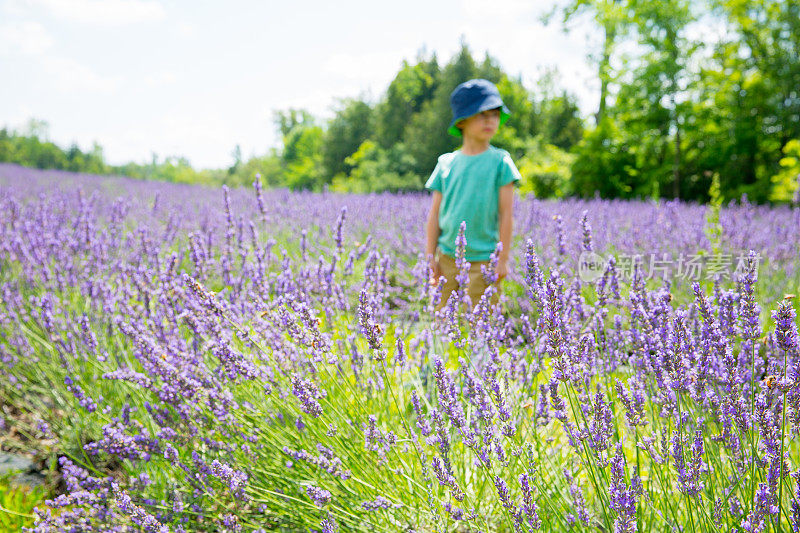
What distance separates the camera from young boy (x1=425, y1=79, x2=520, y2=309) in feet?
9.43

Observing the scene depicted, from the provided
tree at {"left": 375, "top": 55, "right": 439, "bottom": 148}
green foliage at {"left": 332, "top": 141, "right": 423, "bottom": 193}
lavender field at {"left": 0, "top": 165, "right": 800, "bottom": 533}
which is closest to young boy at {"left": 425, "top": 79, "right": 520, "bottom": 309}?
lavender field at {"left": 0, "top": 165, "right": 800, "bottom": 533}

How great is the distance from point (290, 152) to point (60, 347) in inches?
1341

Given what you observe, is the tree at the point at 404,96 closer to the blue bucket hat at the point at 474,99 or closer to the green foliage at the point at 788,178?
the green foliage at the point at 788,178

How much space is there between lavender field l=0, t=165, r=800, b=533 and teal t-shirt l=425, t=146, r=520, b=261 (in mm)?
629

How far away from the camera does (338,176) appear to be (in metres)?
21.7

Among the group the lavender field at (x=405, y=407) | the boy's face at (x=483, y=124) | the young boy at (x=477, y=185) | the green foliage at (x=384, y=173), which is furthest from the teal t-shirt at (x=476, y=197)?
the green foliage at (x=384, y=173)

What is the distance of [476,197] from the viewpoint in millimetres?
2945

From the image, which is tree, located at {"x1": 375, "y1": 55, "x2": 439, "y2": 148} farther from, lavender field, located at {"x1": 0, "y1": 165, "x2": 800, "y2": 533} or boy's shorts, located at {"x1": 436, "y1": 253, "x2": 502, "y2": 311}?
lavender field, located at {"x1": 0, "y1": 165, "x2": 800, "y2": 533}

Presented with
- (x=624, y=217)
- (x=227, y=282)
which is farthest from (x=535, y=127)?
(x=227, y=282)

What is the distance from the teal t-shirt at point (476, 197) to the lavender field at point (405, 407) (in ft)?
2.06

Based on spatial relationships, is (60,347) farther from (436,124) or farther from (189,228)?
(436,124)

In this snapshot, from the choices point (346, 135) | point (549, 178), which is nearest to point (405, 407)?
point (549, 178)

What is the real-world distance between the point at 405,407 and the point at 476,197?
4.43 feet

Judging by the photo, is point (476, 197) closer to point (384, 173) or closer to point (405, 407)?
point (405, 407)
